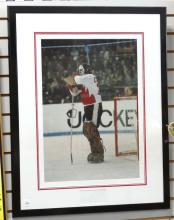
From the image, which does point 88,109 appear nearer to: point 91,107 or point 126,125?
point 91,107

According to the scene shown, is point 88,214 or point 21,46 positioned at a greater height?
point 21,46

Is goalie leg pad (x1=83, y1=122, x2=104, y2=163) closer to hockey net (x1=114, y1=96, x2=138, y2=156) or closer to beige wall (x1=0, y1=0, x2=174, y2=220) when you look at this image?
hockey net (x1=114, y1=96, x2=138, y2=156)

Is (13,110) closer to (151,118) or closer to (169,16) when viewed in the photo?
(151,118)

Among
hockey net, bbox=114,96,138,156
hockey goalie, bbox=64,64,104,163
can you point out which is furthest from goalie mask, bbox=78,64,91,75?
hockey net, bbox=114,96,138,156

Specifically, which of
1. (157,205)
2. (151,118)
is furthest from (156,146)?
(157,205)

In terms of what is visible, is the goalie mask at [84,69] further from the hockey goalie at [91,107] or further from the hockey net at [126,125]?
the hockey net at [126,125]

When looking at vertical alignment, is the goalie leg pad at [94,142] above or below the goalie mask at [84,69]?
below

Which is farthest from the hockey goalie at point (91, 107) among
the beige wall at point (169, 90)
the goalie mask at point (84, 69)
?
the beige wall at point (169, 90)
